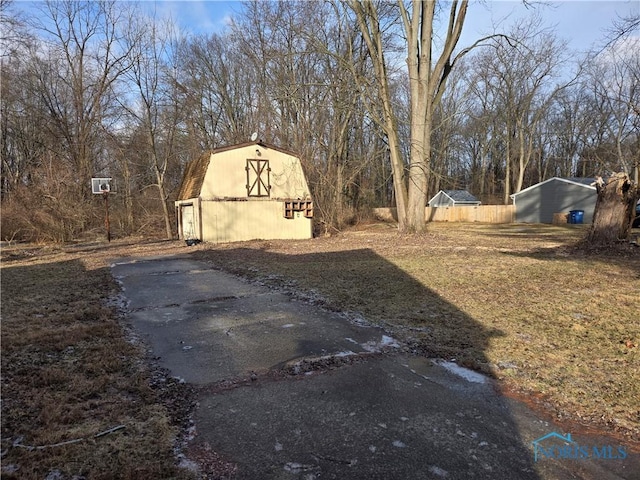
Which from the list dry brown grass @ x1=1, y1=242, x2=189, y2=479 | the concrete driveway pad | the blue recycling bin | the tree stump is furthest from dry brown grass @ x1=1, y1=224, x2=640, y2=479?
the blue recycling bin

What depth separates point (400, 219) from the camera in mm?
18016

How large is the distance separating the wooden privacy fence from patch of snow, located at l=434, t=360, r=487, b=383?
112 ft

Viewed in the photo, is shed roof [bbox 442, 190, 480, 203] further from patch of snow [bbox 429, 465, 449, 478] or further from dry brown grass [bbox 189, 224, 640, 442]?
patch of snow [bbox 429, 465, 449, 478]

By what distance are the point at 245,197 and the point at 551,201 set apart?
29.0 m

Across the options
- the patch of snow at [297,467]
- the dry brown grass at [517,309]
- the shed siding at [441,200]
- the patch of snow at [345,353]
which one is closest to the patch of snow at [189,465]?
the patch of snow at [297,467]

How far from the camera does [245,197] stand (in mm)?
18625

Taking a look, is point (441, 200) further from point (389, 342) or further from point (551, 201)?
point (389, 342)

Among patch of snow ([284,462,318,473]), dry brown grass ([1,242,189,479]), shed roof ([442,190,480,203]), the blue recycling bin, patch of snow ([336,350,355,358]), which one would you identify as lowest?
patch of snow ([336,350,355,358])

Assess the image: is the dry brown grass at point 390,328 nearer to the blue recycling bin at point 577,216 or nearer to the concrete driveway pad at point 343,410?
the concrete driveway pad at point 343,410

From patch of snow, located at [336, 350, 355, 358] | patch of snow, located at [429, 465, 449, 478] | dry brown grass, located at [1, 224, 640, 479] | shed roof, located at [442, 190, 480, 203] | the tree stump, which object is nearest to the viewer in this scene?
patch of snow, located at [429, 465, 449, 478]

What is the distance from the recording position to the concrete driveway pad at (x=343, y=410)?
7.88 feet

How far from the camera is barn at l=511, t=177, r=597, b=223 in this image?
106ft

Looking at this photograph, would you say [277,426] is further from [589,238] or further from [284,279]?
[589,238]

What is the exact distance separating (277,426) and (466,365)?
82.5 inches
